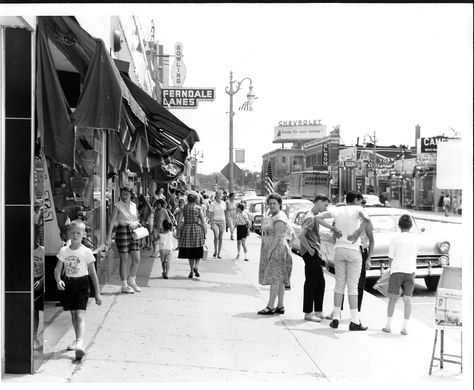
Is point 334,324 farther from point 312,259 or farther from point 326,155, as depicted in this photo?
point 326,155

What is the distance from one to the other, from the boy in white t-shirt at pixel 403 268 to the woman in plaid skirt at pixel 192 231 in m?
4.46

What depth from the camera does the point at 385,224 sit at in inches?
498

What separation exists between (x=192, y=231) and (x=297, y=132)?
12194cm

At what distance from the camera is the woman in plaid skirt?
11.5m

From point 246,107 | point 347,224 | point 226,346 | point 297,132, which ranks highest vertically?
point 297,132

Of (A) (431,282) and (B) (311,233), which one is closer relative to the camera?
(B) (311,233)

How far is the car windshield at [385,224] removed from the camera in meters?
12.4

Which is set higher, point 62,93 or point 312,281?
point 62,93

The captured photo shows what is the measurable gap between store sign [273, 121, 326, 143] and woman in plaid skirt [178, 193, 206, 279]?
395 ft

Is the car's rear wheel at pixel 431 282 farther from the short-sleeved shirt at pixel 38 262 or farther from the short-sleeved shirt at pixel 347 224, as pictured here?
the short-sleeved shirt at pixel 38 262

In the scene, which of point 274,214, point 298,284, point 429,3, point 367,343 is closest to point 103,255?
point 274,214

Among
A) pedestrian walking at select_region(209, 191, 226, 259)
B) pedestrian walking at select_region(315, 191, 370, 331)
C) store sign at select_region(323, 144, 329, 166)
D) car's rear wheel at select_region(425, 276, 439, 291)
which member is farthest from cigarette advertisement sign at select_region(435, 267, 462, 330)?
store sign at select_region(323, 144, 329, 166)

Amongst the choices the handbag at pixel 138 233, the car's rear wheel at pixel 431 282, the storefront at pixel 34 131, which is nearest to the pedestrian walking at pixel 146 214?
the handbag at pixel 138 233

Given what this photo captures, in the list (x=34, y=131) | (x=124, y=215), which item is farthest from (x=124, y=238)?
(x=34, y=131)
